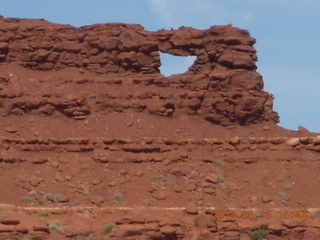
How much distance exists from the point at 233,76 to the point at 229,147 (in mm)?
4192

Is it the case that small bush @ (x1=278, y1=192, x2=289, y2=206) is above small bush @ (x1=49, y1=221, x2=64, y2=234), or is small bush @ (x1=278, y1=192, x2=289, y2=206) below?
above

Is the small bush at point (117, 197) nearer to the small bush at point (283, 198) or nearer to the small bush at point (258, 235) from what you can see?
the small bush at point (258, 235)

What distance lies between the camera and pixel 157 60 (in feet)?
192

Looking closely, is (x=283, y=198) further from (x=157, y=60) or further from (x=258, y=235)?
(x=157, y=60)

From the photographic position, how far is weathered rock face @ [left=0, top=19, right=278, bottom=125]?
5762 centimetres

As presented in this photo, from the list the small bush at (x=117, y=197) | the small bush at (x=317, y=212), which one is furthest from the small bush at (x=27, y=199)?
the small bush at (x=317, y=212)

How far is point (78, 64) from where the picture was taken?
5809 cm

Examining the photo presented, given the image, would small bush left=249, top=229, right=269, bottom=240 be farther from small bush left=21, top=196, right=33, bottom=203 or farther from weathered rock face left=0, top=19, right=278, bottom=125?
weathered rock face left=0, top=19, right=278, bottom=125

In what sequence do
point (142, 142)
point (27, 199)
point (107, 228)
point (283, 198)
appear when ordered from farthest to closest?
1. point (142, 142)
2. point (283, 198)
3. point (27, 199)
4. point (107, 228)

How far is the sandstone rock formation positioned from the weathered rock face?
0.05 metres

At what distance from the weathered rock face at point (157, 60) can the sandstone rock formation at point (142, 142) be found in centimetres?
5

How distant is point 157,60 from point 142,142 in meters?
5.58
